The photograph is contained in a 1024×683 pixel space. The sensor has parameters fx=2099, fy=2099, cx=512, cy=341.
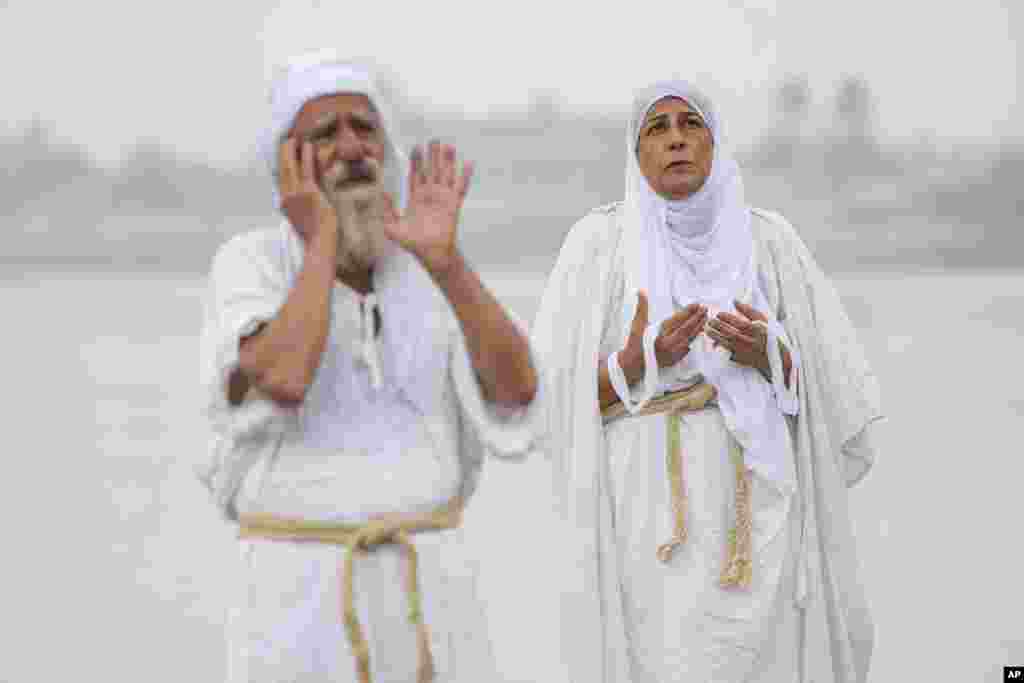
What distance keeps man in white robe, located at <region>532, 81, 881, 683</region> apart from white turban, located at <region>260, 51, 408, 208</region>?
1412 mm

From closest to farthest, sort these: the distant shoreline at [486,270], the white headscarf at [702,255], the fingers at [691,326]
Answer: the fingers at [691,326] < the white headscarf at [702,255] < the distant shoreline at [486,270]

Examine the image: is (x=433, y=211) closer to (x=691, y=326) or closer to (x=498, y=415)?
(x=498, y=415)

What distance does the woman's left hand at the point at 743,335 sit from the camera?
443 cm

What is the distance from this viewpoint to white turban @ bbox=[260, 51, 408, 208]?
3.07 metres

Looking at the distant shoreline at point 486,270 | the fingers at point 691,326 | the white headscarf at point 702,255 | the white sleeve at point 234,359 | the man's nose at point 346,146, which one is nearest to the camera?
the white sleeve at point 234,359

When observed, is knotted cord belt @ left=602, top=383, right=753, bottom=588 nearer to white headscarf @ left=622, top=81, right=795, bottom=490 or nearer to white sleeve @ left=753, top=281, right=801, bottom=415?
white headscarf @ left=622, top=81, right=795, bottom=490

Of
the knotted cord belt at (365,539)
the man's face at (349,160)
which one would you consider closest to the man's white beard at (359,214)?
the man's face at (349,160)

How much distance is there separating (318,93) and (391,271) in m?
0.28

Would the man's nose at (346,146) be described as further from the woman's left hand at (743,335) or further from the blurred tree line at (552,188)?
the blurred tree line at (552,188)

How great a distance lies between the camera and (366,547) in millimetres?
2990

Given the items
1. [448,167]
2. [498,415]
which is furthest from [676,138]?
[498,415]

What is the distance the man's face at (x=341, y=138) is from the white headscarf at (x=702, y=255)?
1.53 meters

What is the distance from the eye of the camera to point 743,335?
4.44 meters

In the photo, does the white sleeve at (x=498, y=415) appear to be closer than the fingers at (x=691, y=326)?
Yes
